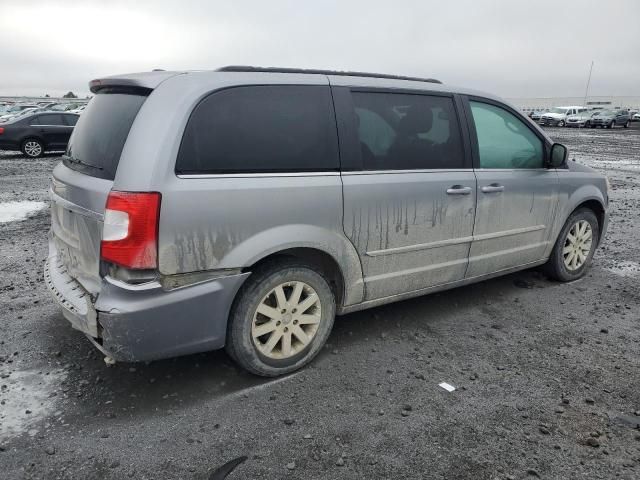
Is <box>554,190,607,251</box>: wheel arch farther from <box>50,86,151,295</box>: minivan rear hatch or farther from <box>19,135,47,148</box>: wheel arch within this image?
<box>19,135,47,148</box>: wheel arch

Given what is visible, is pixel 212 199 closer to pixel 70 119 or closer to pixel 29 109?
pixel 70 119

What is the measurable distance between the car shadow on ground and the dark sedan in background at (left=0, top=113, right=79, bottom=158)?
14.9m

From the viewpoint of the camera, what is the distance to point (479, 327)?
407 centimetres

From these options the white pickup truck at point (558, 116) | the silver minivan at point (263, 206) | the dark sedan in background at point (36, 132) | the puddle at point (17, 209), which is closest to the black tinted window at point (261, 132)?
the silver minivan at point (263, 206)

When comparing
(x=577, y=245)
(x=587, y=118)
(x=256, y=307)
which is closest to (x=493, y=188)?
(x=577, y=245)

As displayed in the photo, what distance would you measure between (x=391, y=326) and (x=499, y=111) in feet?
6.76

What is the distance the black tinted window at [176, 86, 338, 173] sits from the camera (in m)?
2.83

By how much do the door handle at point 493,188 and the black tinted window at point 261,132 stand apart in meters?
1.43

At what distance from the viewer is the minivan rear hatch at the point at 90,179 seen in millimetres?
2838

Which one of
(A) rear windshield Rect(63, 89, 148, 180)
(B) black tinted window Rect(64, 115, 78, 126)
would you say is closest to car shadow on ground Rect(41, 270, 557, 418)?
(A) rear windshield Rect(63, 89, 148, 180)

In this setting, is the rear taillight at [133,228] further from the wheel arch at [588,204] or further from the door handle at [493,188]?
the wheel arch at [588,204]

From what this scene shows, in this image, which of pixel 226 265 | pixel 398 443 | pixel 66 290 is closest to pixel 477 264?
pixel 398 443

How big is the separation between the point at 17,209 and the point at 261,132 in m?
7.19

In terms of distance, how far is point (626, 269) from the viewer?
5.57 metres
